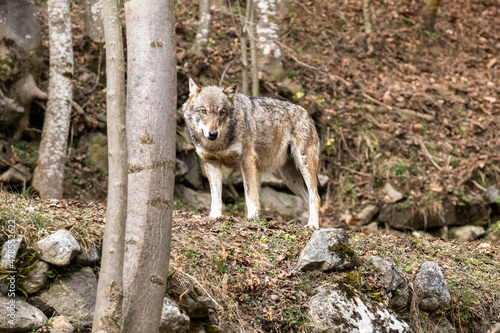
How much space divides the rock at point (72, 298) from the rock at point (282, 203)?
6.88m

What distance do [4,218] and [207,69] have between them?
8536 millimetres

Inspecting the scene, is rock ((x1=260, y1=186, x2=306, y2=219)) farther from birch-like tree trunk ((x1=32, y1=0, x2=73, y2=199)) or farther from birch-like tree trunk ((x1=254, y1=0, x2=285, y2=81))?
birch-like tree trunk ((x1=32, y1=0, x2=73, y2=199))

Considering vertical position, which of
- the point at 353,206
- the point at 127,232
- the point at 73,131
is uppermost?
the point at 127,232

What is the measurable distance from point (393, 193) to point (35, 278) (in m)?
9.15

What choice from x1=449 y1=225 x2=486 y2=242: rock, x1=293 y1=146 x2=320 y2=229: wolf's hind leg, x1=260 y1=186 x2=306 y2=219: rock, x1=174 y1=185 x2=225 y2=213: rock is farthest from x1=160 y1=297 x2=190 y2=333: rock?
x1=449 y1=225 x2=486 y2=242: rock

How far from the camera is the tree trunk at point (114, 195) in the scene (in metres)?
3.58

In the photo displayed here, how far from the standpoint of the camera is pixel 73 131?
10.5 metres

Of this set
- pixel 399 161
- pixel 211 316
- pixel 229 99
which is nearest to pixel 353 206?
pixel 399 161

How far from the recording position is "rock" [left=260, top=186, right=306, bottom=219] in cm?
1140

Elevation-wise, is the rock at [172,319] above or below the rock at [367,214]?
above

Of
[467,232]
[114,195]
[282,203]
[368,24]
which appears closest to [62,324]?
[114,195]

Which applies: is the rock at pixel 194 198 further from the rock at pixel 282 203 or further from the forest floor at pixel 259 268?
the forest floor at pixel 259 268

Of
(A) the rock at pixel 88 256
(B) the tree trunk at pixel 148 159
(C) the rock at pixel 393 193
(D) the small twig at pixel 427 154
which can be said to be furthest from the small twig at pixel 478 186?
(B) the tree trunk at pixel 148 159

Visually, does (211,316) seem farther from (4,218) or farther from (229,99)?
(229,99)
